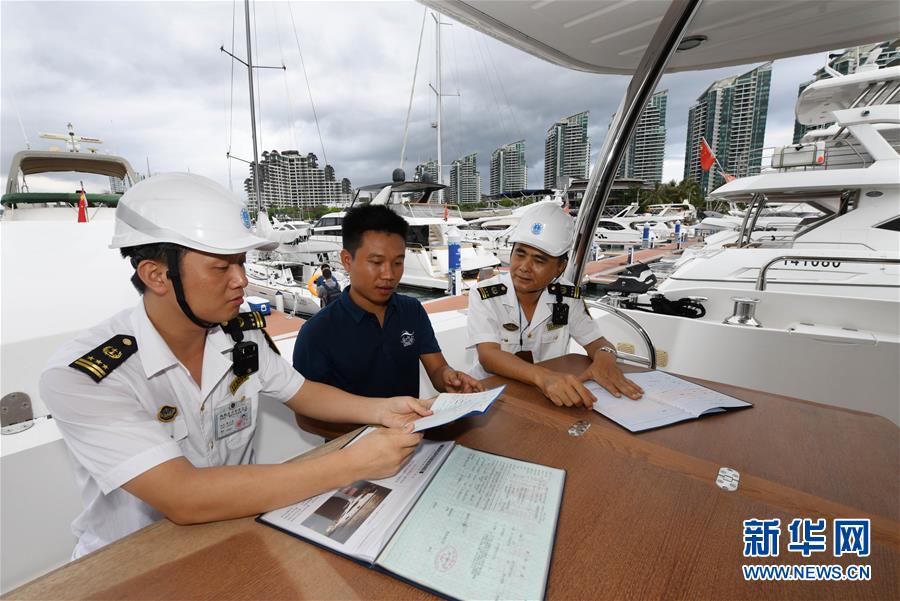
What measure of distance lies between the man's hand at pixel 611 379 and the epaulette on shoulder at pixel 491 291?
0.67 metres

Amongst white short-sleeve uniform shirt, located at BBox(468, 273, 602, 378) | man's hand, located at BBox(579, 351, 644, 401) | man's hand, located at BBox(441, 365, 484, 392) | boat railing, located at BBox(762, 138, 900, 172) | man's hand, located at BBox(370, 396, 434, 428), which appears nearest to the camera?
man's hand, located at BBox(370, 396, 434, 428)

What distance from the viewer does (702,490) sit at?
0.91 m

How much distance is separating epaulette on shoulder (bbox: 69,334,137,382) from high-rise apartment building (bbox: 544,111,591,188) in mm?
23625

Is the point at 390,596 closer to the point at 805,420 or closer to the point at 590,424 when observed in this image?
the point at 590,424

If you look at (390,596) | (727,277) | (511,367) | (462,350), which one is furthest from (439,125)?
(390,596)

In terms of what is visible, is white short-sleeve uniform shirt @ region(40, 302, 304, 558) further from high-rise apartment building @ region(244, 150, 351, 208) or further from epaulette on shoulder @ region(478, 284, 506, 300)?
high-rise apartment building @ region(244, 150, 351, 208)

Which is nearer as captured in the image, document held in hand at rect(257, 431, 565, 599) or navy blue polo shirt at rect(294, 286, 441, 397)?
document held in hand at rect(257, 431, 565, 599)

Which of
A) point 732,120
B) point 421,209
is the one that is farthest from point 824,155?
point 732,120

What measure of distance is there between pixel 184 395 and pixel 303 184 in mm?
23131

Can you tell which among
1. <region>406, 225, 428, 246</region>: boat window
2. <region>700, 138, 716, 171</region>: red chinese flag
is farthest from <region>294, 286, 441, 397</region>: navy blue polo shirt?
<region>700, 138, 716, 171</region>: red chinese flag

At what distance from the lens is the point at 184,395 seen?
3.73 ft

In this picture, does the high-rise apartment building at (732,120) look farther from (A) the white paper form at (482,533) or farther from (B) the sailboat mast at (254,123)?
(A) the white paper form at (482,533)

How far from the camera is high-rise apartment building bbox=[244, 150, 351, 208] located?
20.4 meters

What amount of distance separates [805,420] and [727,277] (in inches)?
150
